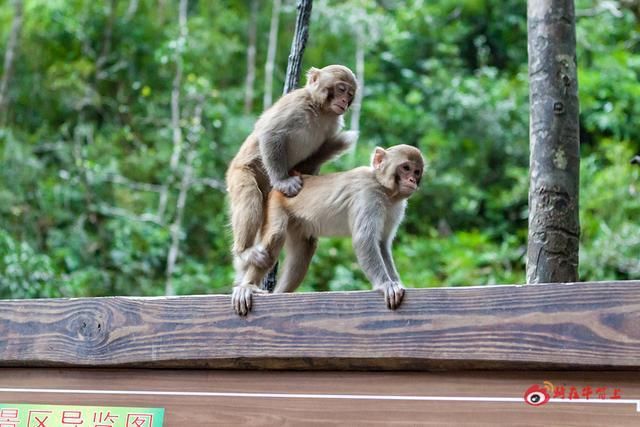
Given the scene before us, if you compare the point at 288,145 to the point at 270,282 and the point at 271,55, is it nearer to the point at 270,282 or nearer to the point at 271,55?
the point at 270,282

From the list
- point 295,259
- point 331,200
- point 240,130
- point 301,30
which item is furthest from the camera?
point 240,130

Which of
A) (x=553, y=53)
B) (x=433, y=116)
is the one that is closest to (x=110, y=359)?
(x=553, y=53)

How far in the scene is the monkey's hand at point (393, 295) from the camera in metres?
2.57

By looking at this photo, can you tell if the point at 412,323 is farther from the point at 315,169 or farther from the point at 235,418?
the point at 315,169

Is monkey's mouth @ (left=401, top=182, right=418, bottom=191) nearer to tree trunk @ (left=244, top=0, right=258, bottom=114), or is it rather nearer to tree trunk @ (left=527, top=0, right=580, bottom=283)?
tree trunk @ (left=527, top=0, right=580, bottom=283)

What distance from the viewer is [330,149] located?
3.64 meters

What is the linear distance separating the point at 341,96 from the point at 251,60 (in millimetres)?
7634

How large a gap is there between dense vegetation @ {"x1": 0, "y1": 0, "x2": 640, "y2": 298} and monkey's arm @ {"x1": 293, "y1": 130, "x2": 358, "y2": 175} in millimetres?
4338

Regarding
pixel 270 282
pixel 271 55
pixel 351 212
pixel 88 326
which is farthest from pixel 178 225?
pixel 351 212

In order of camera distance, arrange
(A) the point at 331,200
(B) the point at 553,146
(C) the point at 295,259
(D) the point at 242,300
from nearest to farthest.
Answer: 1. (D) the point at 242,300
2. (A) the point at 331,200
3. (B) the point at 553,146
4. (C) the point at 295,259

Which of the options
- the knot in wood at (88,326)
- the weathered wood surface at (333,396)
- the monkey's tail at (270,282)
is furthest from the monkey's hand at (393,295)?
the monkey's tail at (270,282)

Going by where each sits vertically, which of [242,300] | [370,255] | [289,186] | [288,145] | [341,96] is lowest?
[242,300]

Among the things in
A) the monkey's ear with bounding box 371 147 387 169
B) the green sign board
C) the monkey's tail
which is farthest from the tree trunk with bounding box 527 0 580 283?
the green sign board

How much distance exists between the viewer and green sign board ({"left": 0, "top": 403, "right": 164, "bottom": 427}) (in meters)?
2.85
